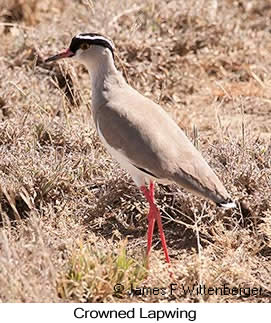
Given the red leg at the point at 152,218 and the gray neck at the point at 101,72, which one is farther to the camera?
the gray neck at the point at 101,72

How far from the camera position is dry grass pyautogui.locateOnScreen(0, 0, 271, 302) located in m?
4.30

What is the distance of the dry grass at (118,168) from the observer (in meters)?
4.30

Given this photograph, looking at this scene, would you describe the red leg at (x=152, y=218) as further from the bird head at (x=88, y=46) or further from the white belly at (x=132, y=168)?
the bird head at (x=88, y=46)

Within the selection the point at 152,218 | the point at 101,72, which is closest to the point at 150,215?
the point at 152,218

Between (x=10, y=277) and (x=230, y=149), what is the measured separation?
189 cm

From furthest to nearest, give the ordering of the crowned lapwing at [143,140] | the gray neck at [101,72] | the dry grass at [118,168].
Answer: the gray neck at [101,72] < the crowned lapwing at [143,140] < the dry grass at [118,168]

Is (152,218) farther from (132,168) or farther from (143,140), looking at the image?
(143,140)

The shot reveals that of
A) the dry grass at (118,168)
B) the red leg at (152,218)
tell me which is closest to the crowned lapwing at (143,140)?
the red leg at (152,218)

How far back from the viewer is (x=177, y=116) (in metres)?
6.64

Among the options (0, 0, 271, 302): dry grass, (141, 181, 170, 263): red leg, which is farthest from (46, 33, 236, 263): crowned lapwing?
(0, 0, 271, 302): dry grass

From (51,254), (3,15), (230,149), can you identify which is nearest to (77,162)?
(230,149)

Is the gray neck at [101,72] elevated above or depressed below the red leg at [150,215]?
above

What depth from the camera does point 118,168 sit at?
536cm

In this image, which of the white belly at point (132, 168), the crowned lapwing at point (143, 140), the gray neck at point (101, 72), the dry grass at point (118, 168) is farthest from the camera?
the gray neck at point (101, 72)
